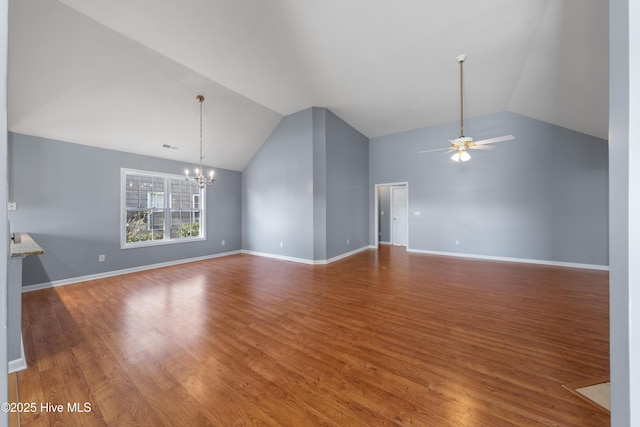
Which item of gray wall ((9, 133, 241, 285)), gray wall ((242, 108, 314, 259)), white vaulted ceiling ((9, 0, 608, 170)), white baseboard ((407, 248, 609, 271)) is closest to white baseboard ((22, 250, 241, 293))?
gray wall ((9, 133, 241, 285))

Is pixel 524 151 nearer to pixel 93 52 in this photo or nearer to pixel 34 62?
pixel 93 52

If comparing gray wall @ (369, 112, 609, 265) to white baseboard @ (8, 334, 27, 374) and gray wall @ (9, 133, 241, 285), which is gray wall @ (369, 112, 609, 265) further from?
white baseboard @ (8, 334, 27, 374)

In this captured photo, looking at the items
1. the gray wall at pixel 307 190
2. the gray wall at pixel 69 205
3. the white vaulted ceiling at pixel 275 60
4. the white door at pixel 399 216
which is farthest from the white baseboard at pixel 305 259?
the white vaulted ceiling at pixel 275 60

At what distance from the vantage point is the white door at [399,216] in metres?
7.43

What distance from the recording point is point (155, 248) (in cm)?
493

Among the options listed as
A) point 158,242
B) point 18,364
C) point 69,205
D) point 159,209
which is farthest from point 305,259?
point 69,205

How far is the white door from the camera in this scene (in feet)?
24.4

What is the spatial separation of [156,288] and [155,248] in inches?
66.9

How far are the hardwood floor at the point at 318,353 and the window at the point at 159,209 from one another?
4.76 feet

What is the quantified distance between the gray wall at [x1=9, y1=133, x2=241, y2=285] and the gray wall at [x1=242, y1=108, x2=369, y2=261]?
2.34 meters
